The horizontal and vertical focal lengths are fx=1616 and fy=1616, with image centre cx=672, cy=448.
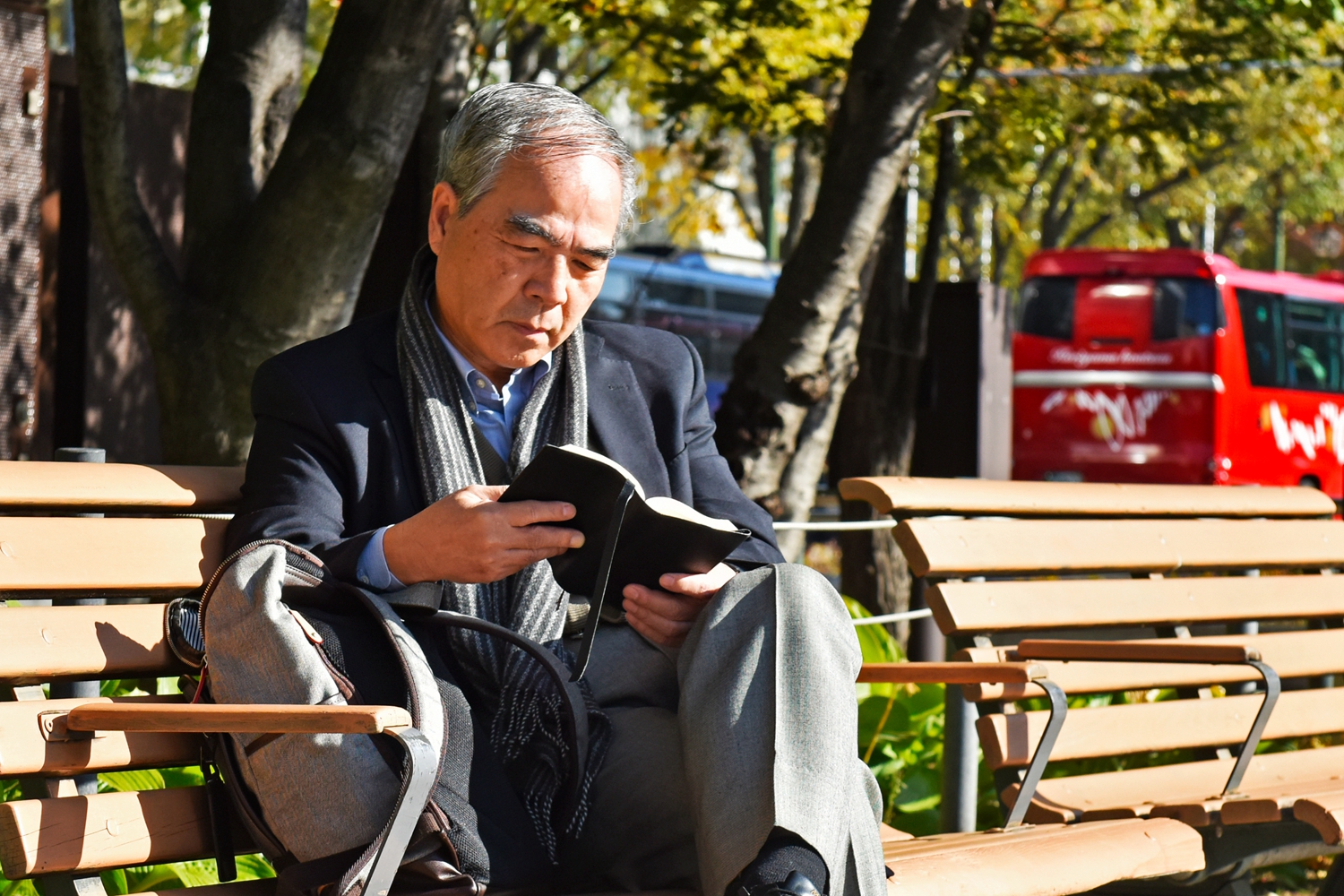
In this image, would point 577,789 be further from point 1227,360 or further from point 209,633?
point 1227,360

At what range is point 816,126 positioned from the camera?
898cm

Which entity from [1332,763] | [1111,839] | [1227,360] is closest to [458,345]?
[1111,839]

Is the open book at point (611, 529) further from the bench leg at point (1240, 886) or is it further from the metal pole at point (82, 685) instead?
the bench leg at point (1240, 886)

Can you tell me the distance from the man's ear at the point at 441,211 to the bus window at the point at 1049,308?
17.6 m

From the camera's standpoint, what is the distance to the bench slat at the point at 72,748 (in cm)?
236

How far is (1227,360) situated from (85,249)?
14.4m

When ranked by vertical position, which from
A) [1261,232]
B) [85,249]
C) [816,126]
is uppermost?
[816,126]

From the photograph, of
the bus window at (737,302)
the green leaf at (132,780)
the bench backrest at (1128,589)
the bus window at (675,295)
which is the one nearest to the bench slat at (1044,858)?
the bench backrest at (1128,589)

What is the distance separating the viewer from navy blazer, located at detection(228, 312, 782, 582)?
101 inches

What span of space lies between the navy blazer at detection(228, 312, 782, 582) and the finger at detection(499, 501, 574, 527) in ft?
0.89

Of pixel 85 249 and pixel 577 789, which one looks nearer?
pixel 577 789

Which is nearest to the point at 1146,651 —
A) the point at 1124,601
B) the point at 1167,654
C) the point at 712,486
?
the point at 1167,654

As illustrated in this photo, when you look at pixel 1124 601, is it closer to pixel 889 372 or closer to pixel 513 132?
pixel 513 132

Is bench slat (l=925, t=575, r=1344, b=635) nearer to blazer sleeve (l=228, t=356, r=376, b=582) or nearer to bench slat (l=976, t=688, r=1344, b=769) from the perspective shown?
bench slat (l=976, t=688, r=1344, b=769)
